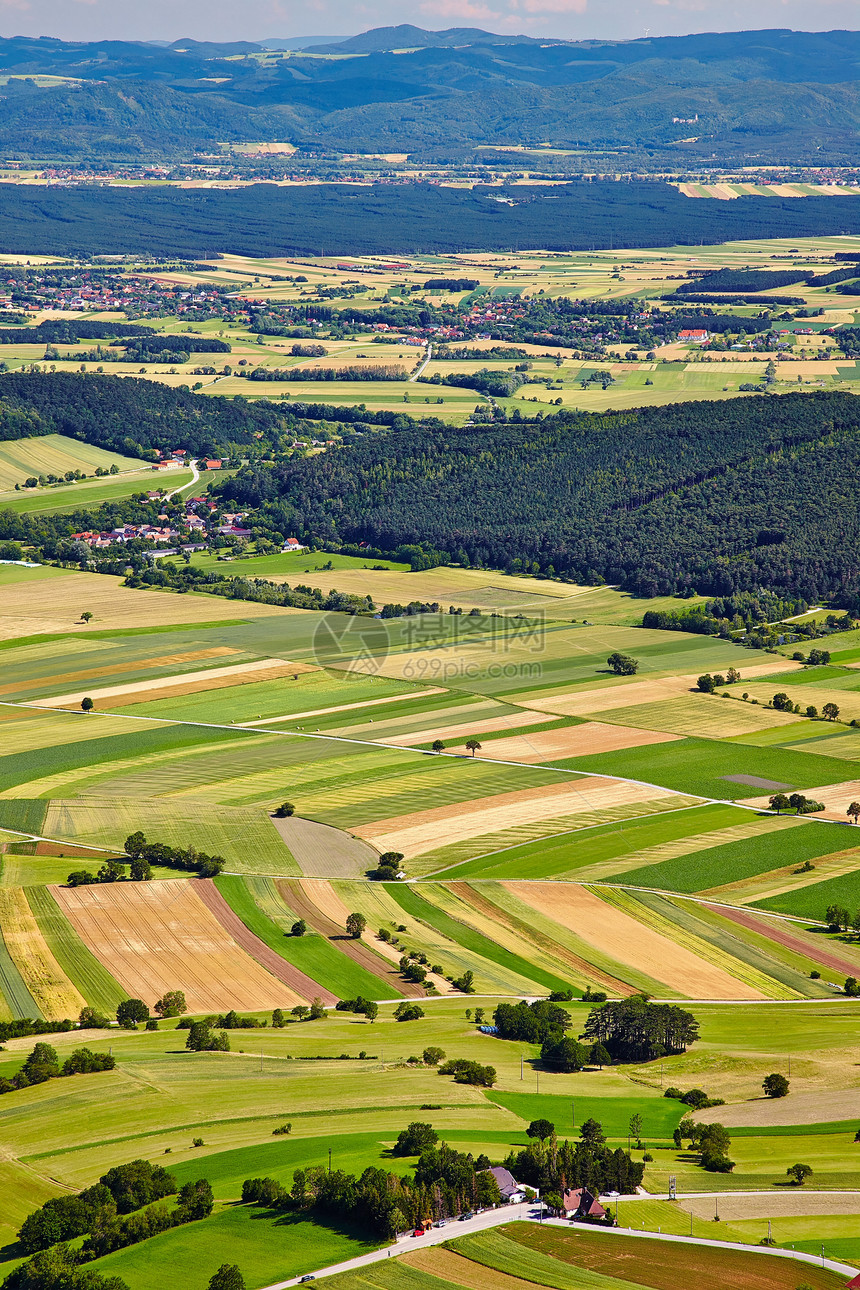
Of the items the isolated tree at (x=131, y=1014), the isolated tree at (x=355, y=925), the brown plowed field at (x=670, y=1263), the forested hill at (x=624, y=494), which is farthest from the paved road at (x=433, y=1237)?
the forested hill at (x=624, y=494)

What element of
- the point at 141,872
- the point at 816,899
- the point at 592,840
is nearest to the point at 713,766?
the point at 592,840

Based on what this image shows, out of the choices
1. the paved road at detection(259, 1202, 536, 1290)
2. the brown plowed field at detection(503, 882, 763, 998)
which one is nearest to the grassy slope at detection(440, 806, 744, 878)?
the brown plowed field at detection(503, 882, 763, 998)

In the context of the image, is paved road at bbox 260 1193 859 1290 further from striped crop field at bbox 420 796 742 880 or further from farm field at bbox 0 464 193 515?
farm field at bbox 0 464 193 515

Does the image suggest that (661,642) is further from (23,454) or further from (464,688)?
(23,454)

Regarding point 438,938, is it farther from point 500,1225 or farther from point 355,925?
point 500,1225

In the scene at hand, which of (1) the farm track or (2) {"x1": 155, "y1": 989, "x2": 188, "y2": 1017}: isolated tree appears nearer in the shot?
(2) {"x1": 155, "y1": 989, "x2": 188, "y2": 1017}: isolated tree

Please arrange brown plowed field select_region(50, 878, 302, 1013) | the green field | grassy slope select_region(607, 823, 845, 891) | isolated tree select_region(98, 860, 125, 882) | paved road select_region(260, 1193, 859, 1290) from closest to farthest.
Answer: paved road select_region(260, 1193, 859, 1290) → brown plowed field select_region(50, 878, 302, 1013) → isolated tree select_region(98, 860, 125, 882) → grassy slope select_region(607, 823, 845, 891) → the green field

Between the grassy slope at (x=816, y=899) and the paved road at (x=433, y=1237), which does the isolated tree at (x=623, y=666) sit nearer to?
the grassy slope at (x=816, y=899)
